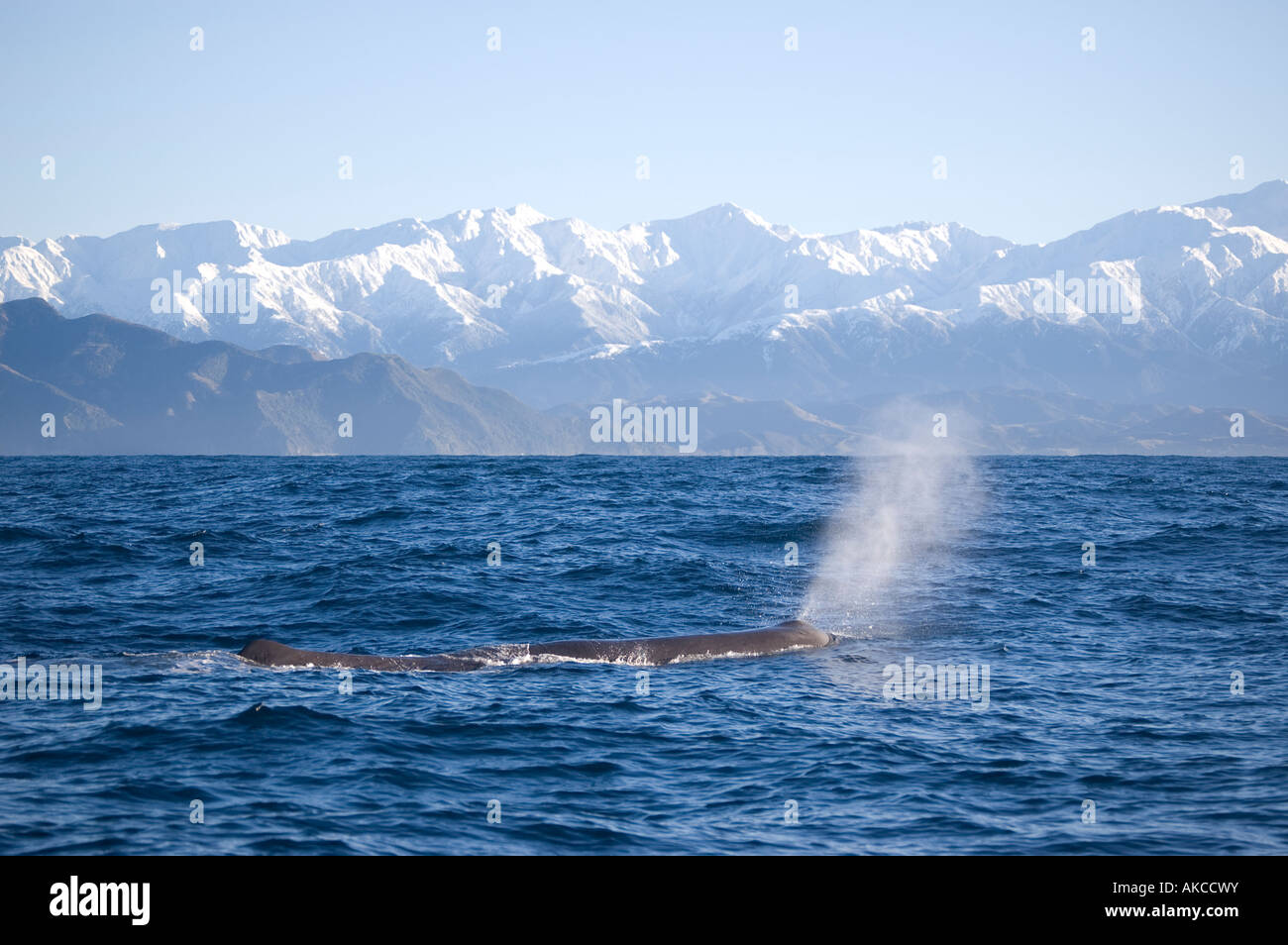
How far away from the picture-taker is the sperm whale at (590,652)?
83.7ft

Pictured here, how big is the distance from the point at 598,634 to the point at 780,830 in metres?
14.6

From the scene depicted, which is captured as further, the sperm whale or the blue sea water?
the sperm whale

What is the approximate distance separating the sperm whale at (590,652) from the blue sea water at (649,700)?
63cm

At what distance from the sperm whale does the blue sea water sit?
633 mm

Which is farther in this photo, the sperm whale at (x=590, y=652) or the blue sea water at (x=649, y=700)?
the sperm whale at (x=590, y=652)

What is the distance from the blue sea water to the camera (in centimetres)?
1605

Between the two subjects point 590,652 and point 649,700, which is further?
point 590,652

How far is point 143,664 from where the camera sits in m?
25.0

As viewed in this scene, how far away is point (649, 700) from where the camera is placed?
23.3 meters

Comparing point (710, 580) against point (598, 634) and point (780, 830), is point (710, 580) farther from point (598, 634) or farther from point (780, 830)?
point (780, 830)

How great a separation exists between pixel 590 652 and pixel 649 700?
416 cm

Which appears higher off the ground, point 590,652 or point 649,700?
point 590,652
